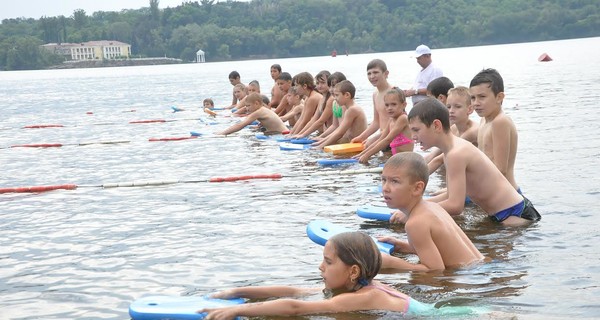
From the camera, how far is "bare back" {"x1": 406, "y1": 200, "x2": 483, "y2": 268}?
613 centimetres

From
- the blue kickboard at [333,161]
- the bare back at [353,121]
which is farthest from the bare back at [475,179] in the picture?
the bare back at [353,121]

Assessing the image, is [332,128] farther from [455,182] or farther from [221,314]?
[221,314]

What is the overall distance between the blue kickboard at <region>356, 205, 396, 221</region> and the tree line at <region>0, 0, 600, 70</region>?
437ft

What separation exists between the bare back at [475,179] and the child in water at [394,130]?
145 inches

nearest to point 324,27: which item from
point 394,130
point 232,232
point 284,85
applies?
point 284,85

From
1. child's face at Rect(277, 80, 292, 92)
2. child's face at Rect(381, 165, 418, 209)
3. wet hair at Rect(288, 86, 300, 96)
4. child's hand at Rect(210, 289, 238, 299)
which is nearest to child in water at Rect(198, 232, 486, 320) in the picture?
child's hand at Rect(210, 289, 238, 299)

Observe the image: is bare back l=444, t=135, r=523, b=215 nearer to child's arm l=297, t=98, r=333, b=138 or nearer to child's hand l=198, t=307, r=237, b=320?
child's hand l=198, t=307, r=237, b=320

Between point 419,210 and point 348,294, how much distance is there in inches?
40.3

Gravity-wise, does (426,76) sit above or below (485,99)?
below

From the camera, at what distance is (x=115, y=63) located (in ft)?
576

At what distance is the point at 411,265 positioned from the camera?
6.59m

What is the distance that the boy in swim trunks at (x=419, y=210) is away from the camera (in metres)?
6.09

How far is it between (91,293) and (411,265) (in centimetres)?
259

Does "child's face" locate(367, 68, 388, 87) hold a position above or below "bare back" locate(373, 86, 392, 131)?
above
